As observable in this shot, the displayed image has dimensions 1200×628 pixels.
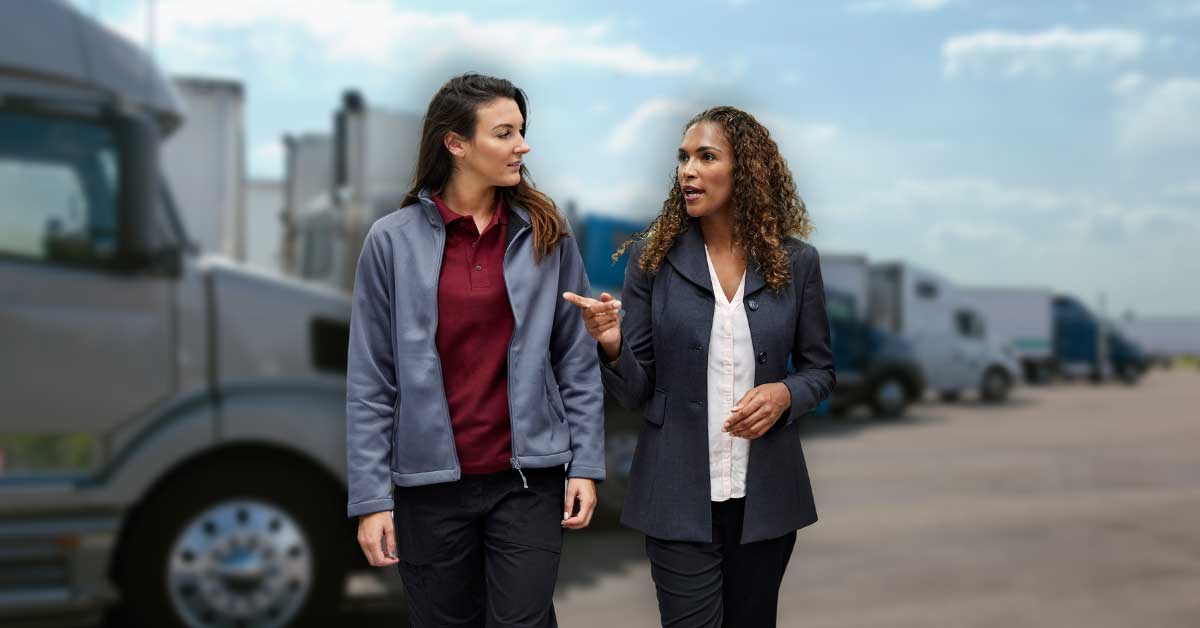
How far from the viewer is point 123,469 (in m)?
4.66

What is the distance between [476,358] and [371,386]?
0.70 ft

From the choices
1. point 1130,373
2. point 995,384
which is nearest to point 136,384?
point 995,384

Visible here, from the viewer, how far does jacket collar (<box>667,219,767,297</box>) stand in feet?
7.98

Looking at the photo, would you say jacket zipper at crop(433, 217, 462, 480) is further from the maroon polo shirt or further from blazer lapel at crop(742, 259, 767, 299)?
blazer lapel at crop(742, 259, 767, 299)

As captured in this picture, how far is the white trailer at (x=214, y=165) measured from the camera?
23.5 feet

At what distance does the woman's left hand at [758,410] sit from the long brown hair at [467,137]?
1.68ft

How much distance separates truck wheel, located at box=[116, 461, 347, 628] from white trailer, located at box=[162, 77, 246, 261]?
2.43 metres

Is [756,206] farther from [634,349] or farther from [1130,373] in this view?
[1130,373]

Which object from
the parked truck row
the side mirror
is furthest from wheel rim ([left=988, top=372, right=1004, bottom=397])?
the side mirror

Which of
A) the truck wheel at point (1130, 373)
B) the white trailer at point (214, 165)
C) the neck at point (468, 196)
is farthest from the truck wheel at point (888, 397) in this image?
the truck wheel at point (1130, 373)

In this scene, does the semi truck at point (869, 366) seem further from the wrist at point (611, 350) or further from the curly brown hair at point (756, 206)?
the wrist at point (611, 350)

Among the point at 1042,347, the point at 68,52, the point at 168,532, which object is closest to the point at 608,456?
the point at 168,532

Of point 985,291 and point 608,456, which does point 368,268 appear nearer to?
point 608,456

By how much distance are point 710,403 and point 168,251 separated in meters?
3.29
